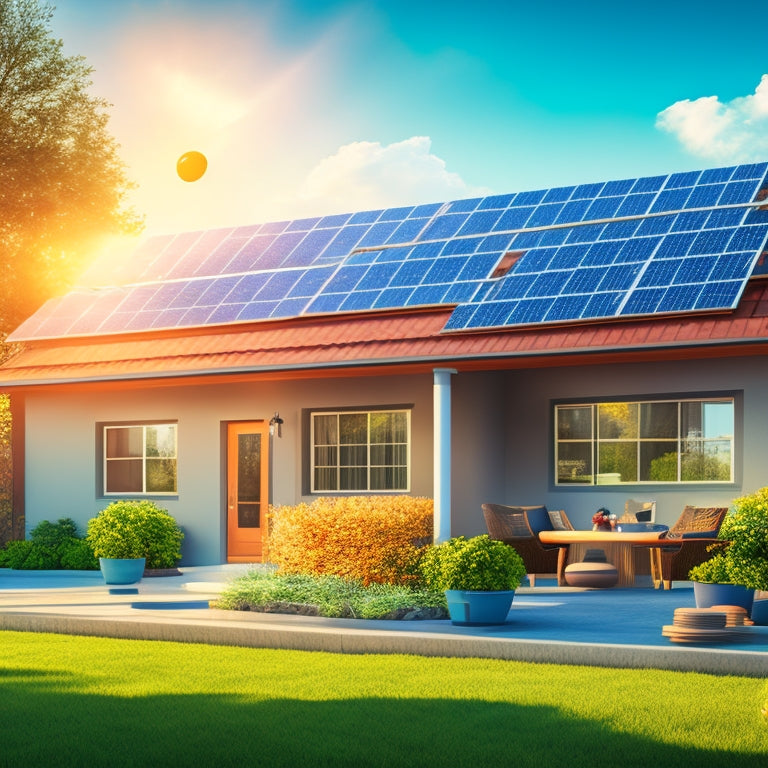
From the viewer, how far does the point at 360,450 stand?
18422mm

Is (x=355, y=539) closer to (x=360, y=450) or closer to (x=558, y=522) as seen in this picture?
(x=558, y=522)

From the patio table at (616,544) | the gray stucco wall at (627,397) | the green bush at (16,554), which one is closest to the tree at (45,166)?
the green bush at (16,554)

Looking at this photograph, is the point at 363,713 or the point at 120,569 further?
the point at 120,569

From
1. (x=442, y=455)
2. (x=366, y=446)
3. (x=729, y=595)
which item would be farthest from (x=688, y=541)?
(x=366, y=446)

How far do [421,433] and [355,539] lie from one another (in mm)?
4026

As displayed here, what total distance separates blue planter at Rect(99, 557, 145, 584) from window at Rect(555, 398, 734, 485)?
611cm

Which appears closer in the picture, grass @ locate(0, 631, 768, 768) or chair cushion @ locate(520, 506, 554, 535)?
grass @ locate(0, 631, 768, 768)

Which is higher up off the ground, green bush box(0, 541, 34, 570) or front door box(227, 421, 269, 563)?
front door box(227, 421, 269, 563)

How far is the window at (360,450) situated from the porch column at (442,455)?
8.43ft

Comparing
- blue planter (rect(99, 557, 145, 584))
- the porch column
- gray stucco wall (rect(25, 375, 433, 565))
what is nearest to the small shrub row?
gray stucco wall (rect(25, 375, 433, 565))

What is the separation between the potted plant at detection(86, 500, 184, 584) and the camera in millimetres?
16703

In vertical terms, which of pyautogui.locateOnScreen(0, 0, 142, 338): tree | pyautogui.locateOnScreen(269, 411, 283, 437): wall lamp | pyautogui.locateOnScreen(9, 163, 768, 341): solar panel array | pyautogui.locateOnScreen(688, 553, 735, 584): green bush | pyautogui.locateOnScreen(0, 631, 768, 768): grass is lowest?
pyautogui.locateOnScreen(0, 631, 768, 768): grass

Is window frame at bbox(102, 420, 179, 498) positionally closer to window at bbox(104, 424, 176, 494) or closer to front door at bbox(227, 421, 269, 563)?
window at bbox(104, 424, 176, 494)

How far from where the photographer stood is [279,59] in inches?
1066
